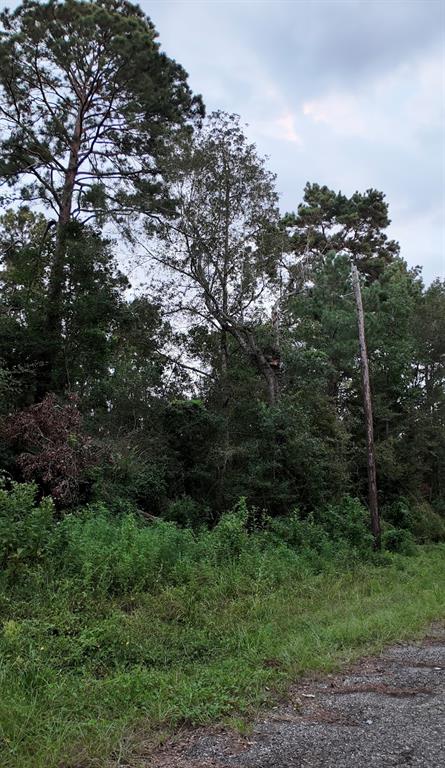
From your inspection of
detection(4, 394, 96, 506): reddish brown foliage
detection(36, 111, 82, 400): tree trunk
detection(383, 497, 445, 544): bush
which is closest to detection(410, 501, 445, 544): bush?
detection(383, 497, 445, 544): bush

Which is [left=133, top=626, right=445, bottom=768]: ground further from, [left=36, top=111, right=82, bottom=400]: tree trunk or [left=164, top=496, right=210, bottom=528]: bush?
[left=36, top=111, right=82, bottom=400]: tree trunk

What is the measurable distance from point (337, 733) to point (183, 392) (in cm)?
1527

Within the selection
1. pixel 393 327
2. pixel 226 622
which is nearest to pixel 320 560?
pixel 226 622

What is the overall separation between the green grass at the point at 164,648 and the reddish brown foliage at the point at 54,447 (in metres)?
4.53

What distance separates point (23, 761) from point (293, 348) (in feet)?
50.4

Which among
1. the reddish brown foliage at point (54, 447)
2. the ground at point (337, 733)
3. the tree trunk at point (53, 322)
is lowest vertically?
the ground at point (337, 733)

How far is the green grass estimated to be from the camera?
145 inches

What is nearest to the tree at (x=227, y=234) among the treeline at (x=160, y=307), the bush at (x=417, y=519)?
the treeline at (x=160, y=307)

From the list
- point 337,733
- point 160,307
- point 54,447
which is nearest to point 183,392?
point 160,307

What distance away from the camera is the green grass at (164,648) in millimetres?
3680

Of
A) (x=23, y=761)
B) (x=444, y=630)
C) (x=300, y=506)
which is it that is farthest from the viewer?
(x=300, y=506)

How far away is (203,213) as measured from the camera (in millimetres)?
16922

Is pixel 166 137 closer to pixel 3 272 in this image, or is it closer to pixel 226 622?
pixel 3 272

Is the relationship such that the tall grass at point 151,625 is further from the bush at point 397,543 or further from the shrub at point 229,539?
the bush at point 397,543
